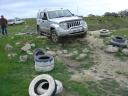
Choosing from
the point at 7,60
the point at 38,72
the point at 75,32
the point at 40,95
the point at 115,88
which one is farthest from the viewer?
the point at 75,32

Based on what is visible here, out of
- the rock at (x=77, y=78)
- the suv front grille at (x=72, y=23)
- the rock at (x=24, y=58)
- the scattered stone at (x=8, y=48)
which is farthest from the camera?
the scattered stone at (x=8, y=48)

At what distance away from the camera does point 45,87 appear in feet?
45.1

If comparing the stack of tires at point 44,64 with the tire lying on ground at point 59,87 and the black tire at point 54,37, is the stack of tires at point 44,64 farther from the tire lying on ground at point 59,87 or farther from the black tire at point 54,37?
the black tire at point 54,37

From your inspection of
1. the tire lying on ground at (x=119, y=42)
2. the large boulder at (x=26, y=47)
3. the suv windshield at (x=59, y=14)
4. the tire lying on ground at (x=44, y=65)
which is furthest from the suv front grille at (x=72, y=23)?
the tire lying on ground at (x=44, y=65)

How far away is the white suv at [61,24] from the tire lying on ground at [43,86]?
6973 mm

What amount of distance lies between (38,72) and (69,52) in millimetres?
3740

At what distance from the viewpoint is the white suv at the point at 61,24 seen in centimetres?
2036

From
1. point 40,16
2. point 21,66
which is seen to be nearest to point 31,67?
point 21,66

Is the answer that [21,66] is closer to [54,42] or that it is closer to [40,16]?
[54,42]

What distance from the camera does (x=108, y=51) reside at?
19.0 metres

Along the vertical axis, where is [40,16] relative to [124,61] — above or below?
above

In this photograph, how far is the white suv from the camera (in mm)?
20359

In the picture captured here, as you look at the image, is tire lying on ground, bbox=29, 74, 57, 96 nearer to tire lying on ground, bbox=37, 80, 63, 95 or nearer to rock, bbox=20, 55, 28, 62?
tire lying on ground, bbox=37, 80, 63, 95

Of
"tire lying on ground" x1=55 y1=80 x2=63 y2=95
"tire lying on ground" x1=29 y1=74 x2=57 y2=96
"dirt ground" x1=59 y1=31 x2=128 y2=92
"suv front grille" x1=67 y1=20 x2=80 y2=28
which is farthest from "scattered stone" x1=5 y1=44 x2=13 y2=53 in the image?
"tire lying on ground" x1=55 y1=80 x2=63 y2=95
